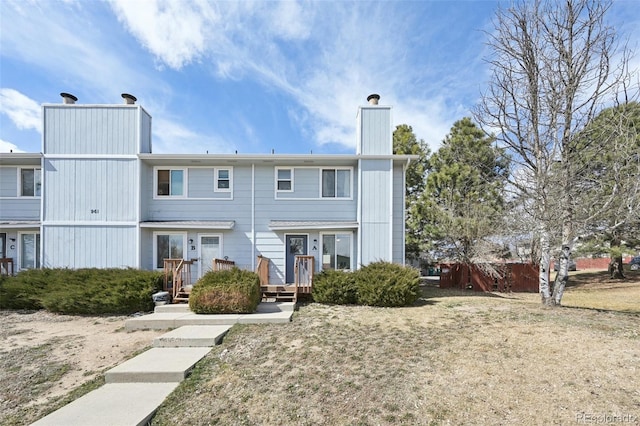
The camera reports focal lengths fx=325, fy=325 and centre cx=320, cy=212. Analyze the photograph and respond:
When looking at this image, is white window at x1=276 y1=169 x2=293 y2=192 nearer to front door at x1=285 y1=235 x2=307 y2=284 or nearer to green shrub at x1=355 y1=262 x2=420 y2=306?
front door at x1=285 y1=235 x2=307 y2=284

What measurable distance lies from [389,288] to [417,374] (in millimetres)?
4783

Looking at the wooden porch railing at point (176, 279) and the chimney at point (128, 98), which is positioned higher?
the chimney at point (128, 98)

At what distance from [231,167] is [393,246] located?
22.8 ft

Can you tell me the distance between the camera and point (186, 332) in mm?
6762

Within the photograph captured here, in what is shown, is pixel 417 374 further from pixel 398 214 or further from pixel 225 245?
pixel 225 245

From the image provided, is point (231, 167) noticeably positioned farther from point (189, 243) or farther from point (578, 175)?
point (578, 175)

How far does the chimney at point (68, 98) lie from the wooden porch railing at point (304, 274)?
10.5m

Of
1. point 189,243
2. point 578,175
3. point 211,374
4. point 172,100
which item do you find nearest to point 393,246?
point 578,175

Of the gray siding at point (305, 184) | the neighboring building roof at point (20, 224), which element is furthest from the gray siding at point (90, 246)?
the gray siding at point (305, 184)

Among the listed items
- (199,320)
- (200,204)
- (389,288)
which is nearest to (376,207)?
(389,288)

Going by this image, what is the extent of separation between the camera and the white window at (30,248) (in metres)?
12.7

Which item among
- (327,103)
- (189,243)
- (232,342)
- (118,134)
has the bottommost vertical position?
(232,342)

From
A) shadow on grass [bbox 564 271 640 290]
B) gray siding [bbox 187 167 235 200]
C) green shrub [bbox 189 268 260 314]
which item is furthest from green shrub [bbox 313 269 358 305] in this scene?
shadow on grass [bbox 564 271 640 290]

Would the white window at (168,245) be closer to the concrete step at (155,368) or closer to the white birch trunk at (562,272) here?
the concrete step at (155,368)
